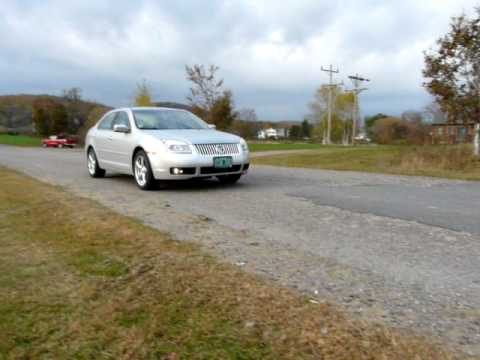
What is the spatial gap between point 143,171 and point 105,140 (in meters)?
1.99

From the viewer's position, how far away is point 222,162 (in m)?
6.86

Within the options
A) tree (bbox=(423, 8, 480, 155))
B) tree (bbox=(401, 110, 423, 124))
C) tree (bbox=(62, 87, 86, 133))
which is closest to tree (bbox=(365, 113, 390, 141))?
tree (bbox=(401, 110, 423, 124))

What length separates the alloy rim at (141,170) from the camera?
7055mm

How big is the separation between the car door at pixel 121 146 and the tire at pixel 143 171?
0.91 feet

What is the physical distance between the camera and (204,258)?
324cm

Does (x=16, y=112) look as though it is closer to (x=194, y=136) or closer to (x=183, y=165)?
(x=194, y=136)

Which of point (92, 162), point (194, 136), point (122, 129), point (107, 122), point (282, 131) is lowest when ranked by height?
point (92, 162)

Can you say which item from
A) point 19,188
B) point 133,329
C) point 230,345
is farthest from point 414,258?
point 19,188

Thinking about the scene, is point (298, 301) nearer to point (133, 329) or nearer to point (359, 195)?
point (133, 329)

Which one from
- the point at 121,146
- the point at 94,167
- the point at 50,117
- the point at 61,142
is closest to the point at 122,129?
the point at 121,146

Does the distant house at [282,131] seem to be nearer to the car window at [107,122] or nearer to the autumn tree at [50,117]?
the autumn tree at [50,117]

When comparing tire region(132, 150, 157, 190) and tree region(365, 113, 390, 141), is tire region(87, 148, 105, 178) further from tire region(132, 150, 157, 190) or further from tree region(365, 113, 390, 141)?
tree region(365, 113, 390, 141)

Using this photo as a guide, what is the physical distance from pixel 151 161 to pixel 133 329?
490 cm

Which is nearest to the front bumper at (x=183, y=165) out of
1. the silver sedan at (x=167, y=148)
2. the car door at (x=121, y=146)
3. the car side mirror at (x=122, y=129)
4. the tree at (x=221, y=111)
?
the silver sedan at (x=167, y=148)
